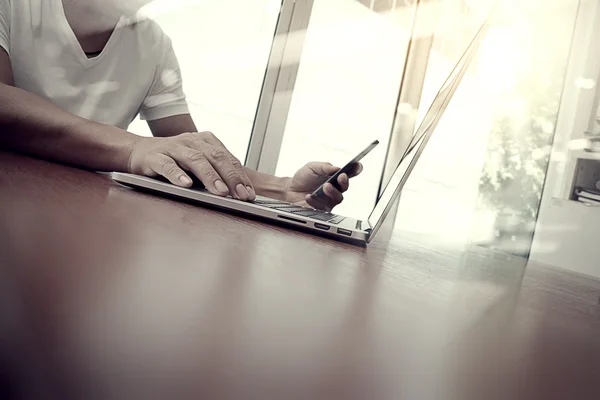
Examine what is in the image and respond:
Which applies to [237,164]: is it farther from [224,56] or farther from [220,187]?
[224,56]

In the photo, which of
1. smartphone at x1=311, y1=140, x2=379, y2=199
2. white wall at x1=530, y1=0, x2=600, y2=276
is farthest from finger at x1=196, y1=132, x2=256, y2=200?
white wall at x1=530, y1=0, x2=600, y2=276

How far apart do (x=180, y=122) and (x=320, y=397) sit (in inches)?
63.6

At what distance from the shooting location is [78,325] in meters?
0.11

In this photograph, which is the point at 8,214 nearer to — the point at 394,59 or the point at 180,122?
the point at 180,122

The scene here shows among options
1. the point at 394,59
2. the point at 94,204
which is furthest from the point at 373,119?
the point at 94,204

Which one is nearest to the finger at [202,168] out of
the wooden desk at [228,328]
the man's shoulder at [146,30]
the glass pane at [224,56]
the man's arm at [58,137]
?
the man's arm at [58,137]

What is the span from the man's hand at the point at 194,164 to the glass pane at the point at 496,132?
2.57 m

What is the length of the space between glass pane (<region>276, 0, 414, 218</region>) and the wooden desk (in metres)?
Answer: 2.25

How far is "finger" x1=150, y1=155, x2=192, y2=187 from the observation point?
0.66 m

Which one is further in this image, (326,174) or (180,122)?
(180,122)

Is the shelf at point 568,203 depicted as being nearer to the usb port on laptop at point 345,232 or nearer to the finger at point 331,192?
the finger at point 331,192

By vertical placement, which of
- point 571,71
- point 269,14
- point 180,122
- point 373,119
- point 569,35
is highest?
point 569,35

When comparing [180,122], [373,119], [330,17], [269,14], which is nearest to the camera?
[180,122]

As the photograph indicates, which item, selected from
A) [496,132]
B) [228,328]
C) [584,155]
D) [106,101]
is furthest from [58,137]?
[584,155]
